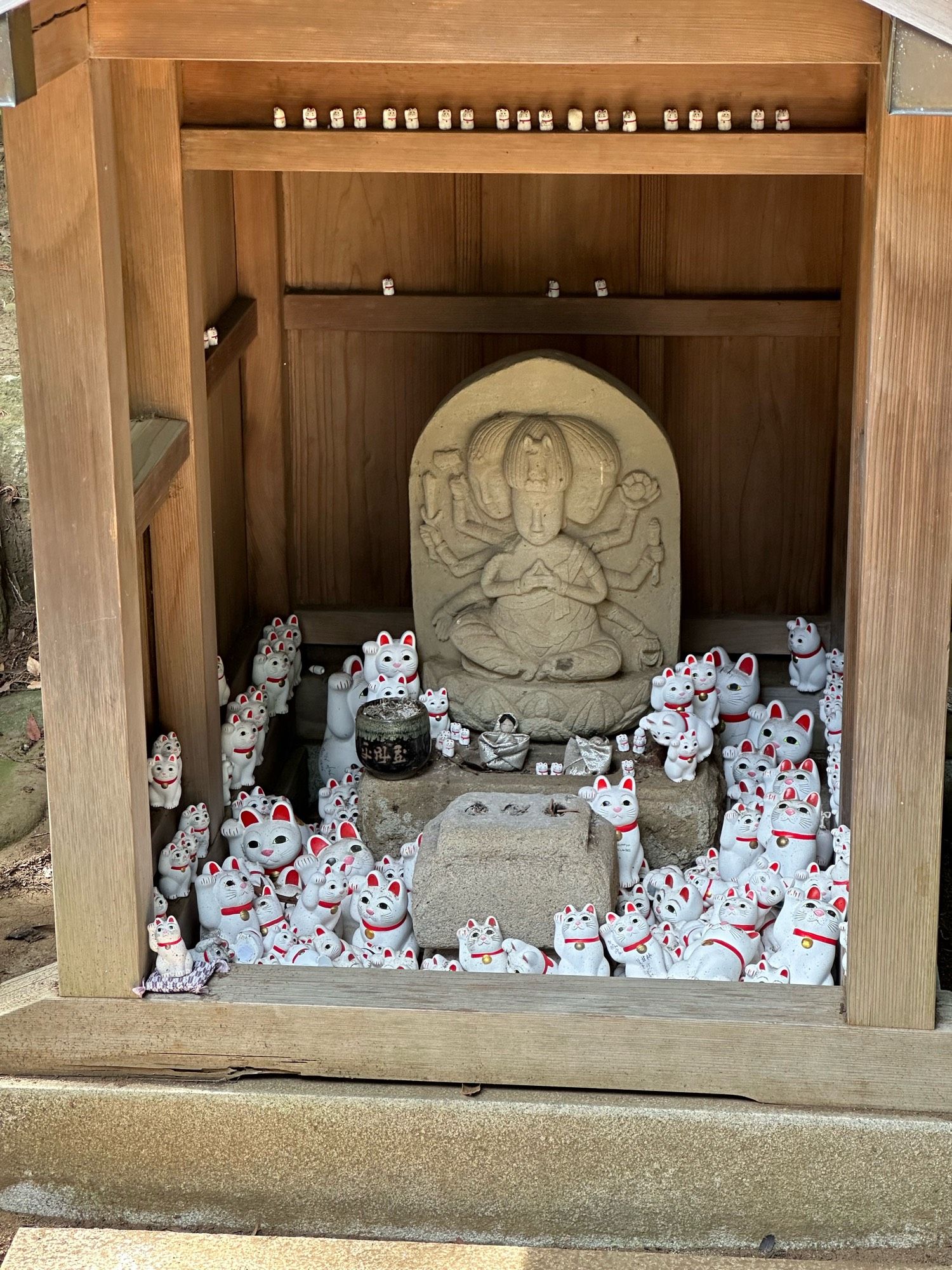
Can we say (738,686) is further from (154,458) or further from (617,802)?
(154,458)

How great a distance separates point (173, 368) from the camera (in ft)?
14.2

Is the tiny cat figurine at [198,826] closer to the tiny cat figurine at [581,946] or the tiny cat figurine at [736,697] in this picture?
the tiny cat figurine at [581,946]

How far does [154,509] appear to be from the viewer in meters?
4.16

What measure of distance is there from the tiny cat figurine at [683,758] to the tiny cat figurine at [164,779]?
1.44 metres

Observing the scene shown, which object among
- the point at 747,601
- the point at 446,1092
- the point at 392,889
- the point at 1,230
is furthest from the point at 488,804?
the point at 1,230

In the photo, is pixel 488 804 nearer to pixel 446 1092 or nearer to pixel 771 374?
pixel 446 1092

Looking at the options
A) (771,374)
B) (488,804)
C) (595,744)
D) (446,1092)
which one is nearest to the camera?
(446,1092)

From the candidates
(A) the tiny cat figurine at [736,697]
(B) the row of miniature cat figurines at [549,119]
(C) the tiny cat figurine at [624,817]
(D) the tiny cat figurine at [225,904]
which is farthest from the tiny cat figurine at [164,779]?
(A) the tiny cat figurine at [736,697]

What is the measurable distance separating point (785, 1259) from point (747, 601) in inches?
109

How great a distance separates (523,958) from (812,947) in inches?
28.7

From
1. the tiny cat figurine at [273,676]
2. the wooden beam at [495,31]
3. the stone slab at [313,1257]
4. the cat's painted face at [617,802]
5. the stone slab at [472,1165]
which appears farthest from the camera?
the tiny cat figurine at [273,676]

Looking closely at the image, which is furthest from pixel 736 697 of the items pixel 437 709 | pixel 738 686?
pixel 437 709

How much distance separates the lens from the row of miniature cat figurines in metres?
3.96

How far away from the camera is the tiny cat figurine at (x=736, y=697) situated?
17.7ft
